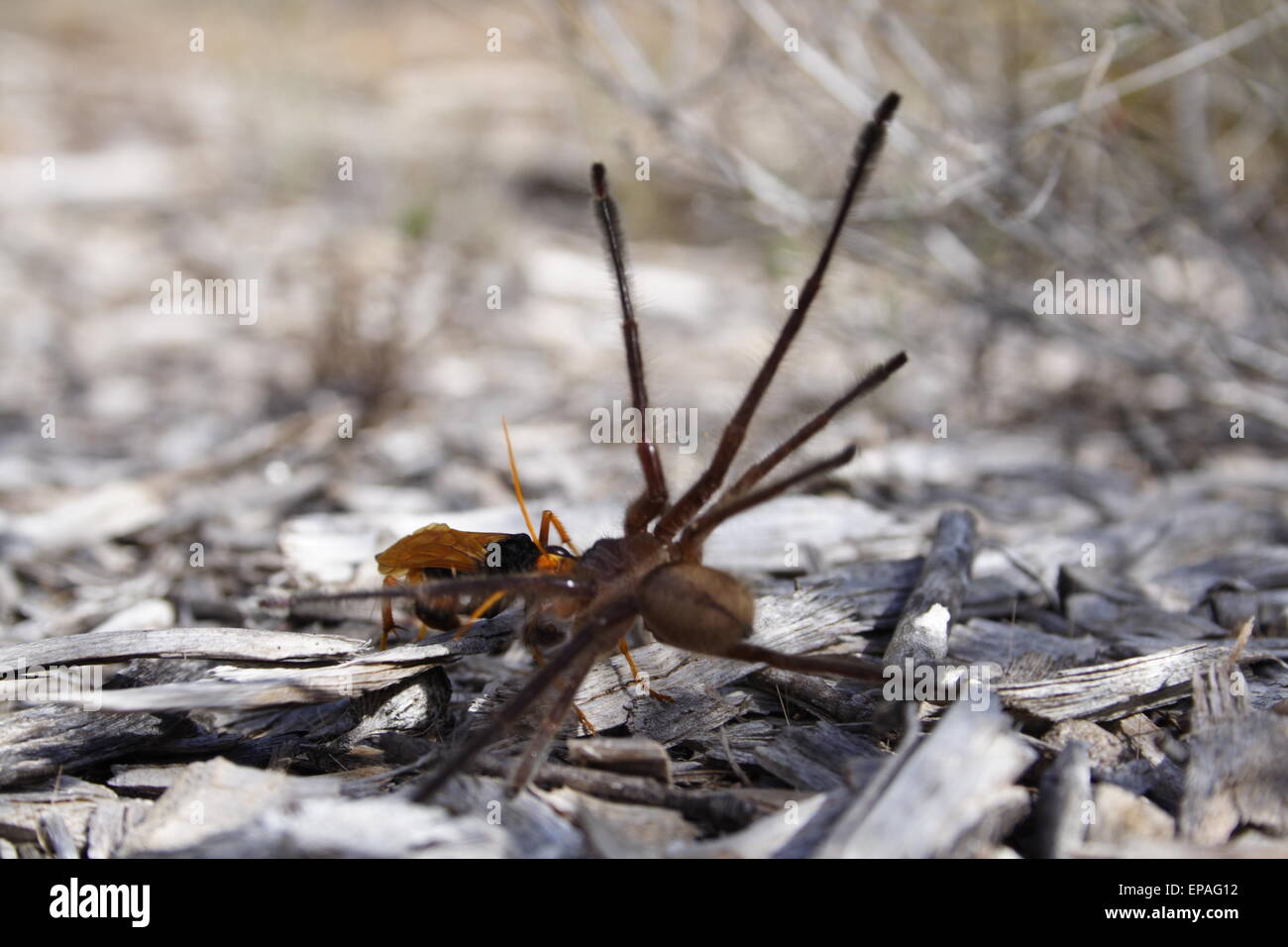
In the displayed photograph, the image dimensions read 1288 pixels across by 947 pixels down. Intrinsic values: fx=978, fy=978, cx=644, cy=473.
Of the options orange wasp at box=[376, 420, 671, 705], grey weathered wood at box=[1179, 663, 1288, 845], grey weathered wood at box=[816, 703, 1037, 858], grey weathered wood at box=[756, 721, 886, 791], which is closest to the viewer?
grey weathered wood at box=[816, 703, 1037, 858]

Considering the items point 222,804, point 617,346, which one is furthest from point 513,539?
point 617,346

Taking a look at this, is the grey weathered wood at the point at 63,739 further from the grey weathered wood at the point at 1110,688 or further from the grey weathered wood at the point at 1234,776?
the grey weathered wood at the point at 1234,776

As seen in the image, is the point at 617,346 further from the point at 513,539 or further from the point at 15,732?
the point at 15,732
